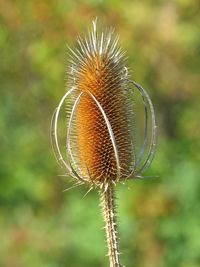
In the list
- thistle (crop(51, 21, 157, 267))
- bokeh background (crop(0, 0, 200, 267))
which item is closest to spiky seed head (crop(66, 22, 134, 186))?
thistle (crop(51, 21, 157, 267))

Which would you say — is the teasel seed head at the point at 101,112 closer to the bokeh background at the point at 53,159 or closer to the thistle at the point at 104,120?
the thistle at the point at 104,120

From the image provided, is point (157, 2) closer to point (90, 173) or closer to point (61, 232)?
point (61, 232)

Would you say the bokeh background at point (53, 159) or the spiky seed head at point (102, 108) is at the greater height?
the bokeh background at point (53, 159)

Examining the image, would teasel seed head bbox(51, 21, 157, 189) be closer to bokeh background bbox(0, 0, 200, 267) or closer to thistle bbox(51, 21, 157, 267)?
thistle bbox(51, 21, 157, 267)

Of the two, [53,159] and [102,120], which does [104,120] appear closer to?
[102,120]

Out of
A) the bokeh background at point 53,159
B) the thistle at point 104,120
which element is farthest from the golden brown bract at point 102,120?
the bokeh background at point 53,159

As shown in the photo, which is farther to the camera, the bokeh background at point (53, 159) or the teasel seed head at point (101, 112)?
the bokeh background at point (53, 159)
